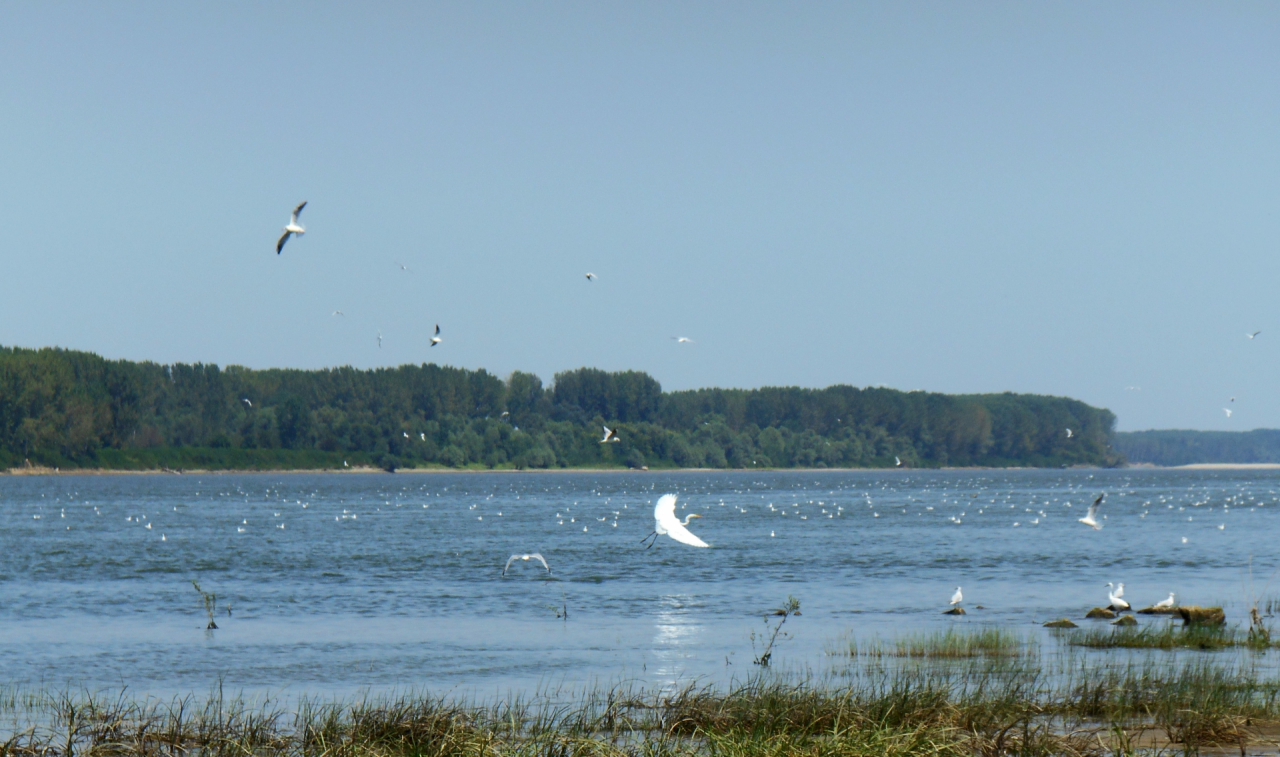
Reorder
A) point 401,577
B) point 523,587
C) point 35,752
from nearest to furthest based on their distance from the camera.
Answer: point 35,752, point 523,587, point 401,577

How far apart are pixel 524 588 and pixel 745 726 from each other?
932 inches

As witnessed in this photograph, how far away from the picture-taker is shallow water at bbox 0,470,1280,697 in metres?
24.5

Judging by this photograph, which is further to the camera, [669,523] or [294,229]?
[294,229]

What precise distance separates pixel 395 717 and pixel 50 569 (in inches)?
1411

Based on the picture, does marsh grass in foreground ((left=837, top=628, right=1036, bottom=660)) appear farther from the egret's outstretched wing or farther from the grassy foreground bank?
the egret's outstretched wing

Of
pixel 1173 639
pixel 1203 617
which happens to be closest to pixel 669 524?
pixel 1173 639

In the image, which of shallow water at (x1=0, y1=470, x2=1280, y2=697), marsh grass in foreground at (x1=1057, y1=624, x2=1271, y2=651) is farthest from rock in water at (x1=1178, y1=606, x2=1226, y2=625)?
shallow water at (x1=0, y1=470, x2=1280, y2=697)

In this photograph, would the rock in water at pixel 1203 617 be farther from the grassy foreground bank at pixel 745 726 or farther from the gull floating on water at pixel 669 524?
the gull floating on water at pixel 669 524

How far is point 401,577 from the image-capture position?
139 ft

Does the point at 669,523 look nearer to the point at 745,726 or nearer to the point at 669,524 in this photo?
the point at 669,524

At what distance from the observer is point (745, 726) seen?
15227mm

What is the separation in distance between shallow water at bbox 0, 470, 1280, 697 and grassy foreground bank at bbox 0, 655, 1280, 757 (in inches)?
215

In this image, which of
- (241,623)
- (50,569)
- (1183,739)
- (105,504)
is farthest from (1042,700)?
(105,504)

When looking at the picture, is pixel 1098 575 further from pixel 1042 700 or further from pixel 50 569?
pixel 50 569
